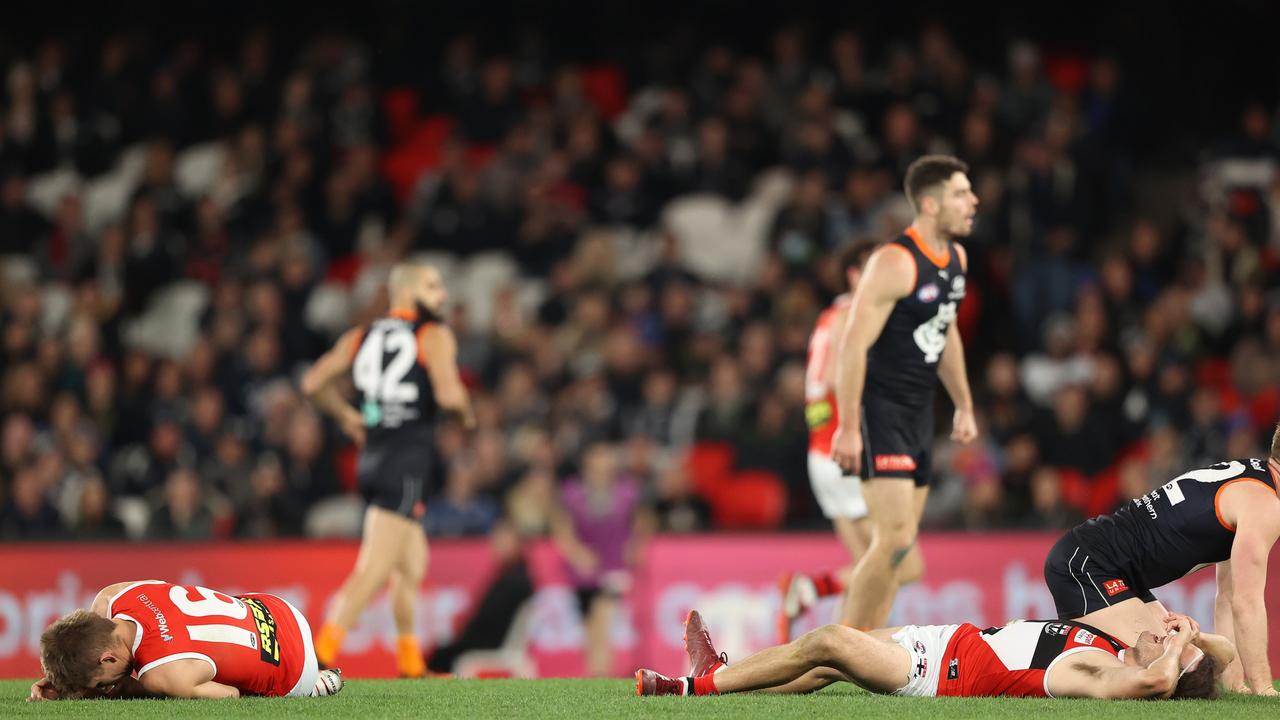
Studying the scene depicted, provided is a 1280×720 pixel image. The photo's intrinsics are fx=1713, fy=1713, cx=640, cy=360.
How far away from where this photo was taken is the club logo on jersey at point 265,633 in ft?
22.3

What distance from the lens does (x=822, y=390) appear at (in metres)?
9.39

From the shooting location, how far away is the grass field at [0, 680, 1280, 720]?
6.24m

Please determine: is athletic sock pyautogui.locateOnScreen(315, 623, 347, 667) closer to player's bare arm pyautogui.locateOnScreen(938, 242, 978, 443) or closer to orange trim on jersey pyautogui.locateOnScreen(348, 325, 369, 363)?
orange trim on jersey pyautogui.locateOnScreen(348, 325, 369, 363)

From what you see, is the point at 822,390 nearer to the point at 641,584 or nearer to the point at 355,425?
the point at 355,425

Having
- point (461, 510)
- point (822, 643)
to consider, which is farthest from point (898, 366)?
point (461, 510)

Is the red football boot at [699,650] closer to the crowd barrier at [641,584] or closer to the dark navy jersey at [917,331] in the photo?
the dark navy jersey at [917,331]

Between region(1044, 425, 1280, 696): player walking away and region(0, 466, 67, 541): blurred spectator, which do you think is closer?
region(1044, 425, 1280, 696): player walking away

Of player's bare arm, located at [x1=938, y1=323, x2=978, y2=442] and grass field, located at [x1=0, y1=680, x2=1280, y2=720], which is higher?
player's bare arm, located at [x1=938, y1=323, x2=978, y2=442]

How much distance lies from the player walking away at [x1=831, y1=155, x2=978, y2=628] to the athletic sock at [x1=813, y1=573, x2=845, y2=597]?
1315mm


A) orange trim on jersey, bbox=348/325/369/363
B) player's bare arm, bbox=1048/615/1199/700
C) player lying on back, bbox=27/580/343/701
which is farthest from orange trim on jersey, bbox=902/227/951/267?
player lying on back, bbox=27/580/343/701

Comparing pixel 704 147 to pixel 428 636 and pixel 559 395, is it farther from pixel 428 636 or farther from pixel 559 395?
pixel 428 636

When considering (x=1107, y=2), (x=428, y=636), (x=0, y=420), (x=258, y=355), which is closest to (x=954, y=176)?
(x=428, y=636)

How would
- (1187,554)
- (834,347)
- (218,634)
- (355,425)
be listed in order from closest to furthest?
(218,634) → (1187,554) → (834,347) → (355,425)

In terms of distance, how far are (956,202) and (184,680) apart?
407cm
